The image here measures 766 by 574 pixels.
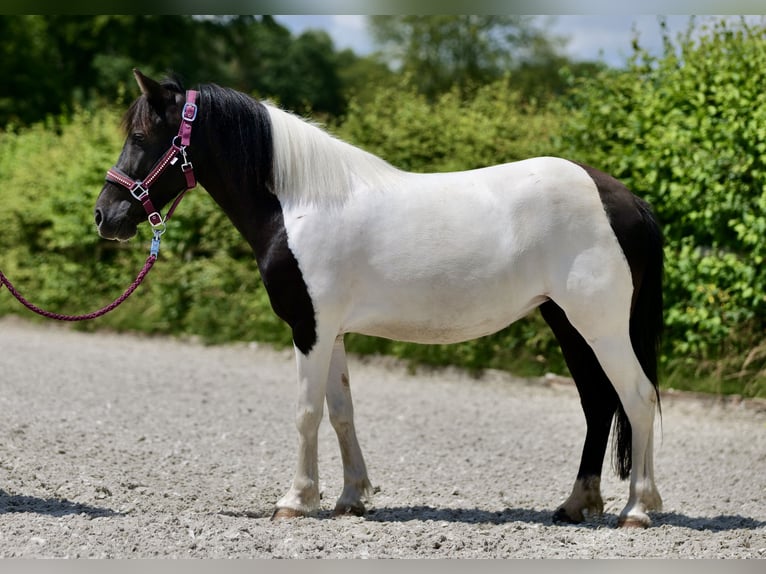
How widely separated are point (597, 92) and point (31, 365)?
635 centimetres

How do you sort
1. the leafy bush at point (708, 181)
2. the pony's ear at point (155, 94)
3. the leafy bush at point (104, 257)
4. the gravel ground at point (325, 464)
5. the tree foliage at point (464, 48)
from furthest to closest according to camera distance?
1. the tree foliage at point (464, 48)
2. the leafy bush at point (104, 257)
3. the leafy bush at point (708, 181)
4. the pony's ear at point (155, 94)
5. the gravel ground at point (325, 464)

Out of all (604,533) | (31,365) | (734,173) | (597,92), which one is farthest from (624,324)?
(31,365)

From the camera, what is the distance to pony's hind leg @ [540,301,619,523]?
473 centimetres

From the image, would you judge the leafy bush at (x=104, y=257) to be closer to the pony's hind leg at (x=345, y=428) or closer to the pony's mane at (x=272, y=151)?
the pony's hind leg at (x=345, y=428)

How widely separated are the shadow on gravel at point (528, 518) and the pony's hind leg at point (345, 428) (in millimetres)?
124

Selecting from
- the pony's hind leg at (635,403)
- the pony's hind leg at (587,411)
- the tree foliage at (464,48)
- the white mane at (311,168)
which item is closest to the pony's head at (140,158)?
the white mane at (311,168)

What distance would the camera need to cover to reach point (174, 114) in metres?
4.56

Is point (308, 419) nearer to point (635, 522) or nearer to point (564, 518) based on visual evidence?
point (564, 518)

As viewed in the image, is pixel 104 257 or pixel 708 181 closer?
pixel 708 181

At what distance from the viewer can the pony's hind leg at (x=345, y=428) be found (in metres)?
4.77

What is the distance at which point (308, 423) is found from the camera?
4531mm

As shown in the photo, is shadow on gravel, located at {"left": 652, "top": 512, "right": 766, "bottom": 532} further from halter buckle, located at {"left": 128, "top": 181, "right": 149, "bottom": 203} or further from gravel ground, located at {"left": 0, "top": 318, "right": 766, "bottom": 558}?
halter buckle, located at {"left": 128, "top": 181, "right": 149, "bottom": 203}

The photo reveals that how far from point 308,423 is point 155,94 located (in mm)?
1765

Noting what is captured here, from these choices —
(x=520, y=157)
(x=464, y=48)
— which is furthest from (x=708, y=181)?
(x=464, y=48)
